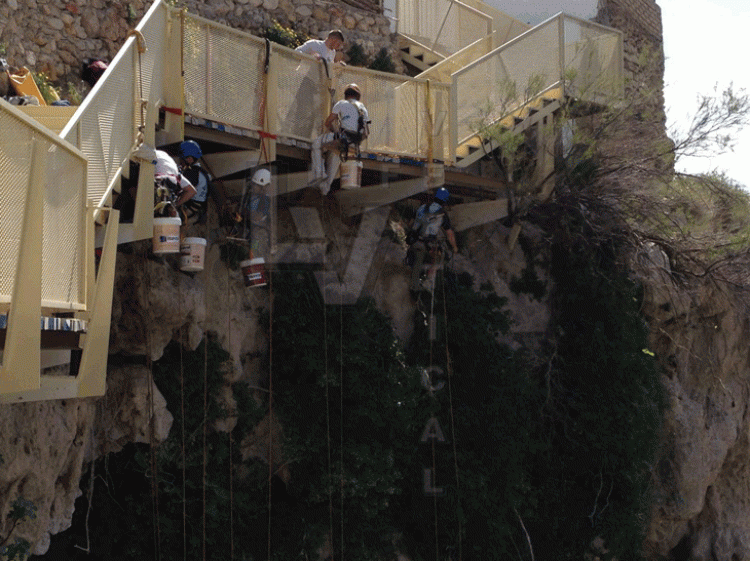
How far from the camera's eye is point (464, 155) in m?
15.7

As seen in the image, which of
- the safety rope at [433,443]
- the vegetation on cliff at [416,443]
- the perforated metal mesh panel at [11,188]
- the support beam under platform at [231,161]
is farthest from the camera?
the safety rope at [433,443]

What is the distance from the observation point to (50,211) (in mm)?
7445

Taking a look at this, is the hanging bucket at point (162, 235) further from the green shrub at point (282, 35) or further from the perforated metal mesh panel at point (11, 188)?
the green shrub at point (282, 35)

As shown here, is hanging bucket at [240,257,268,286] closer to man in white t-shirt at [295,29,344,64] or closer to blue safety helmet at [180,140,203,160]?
blue safety helmet at [180,140,203,160]

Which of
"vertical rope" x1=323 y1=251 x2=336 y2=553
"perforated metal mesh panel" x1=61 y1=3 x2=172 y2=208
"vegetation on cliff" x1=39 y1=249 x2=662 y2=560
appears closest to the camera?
"perforated metal mesh panel" x1=61 y1=3 x2=172 y2=208

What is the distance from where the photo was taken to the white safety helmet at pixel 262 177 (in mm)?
12922

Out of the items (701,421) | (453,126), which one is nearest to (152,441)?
(453,126)

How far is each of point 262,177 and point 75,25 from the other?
3274mm

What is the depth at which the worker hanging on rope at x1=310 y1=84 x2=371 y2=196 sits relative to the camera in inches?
524

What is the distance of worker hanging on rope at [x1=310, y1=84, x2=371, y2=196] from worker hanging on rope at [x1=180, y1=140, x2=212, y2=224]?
1769mm

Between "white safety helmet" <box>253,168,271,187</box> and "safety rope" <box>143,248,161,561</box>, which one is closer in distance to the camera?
"safety rope" <box>143,248,161,561</box>

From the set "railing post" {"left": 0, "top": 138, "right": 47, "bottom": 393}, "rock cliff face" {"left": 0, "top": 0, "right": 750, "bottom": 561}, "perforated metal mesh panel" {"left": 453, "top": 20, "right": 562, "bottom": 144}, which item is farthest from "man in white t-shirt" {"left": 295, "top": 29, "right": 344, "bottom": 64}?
"railing post" {"left": 0, "top": 138, "right": 47, "bottom": 393}

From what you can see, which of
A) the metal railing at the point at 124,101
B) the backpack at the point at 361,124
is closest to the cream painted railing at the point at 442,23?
the backpack at the point at 361,124

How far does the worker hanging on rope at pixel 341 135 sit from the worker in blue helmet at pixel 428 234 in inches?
70.4
